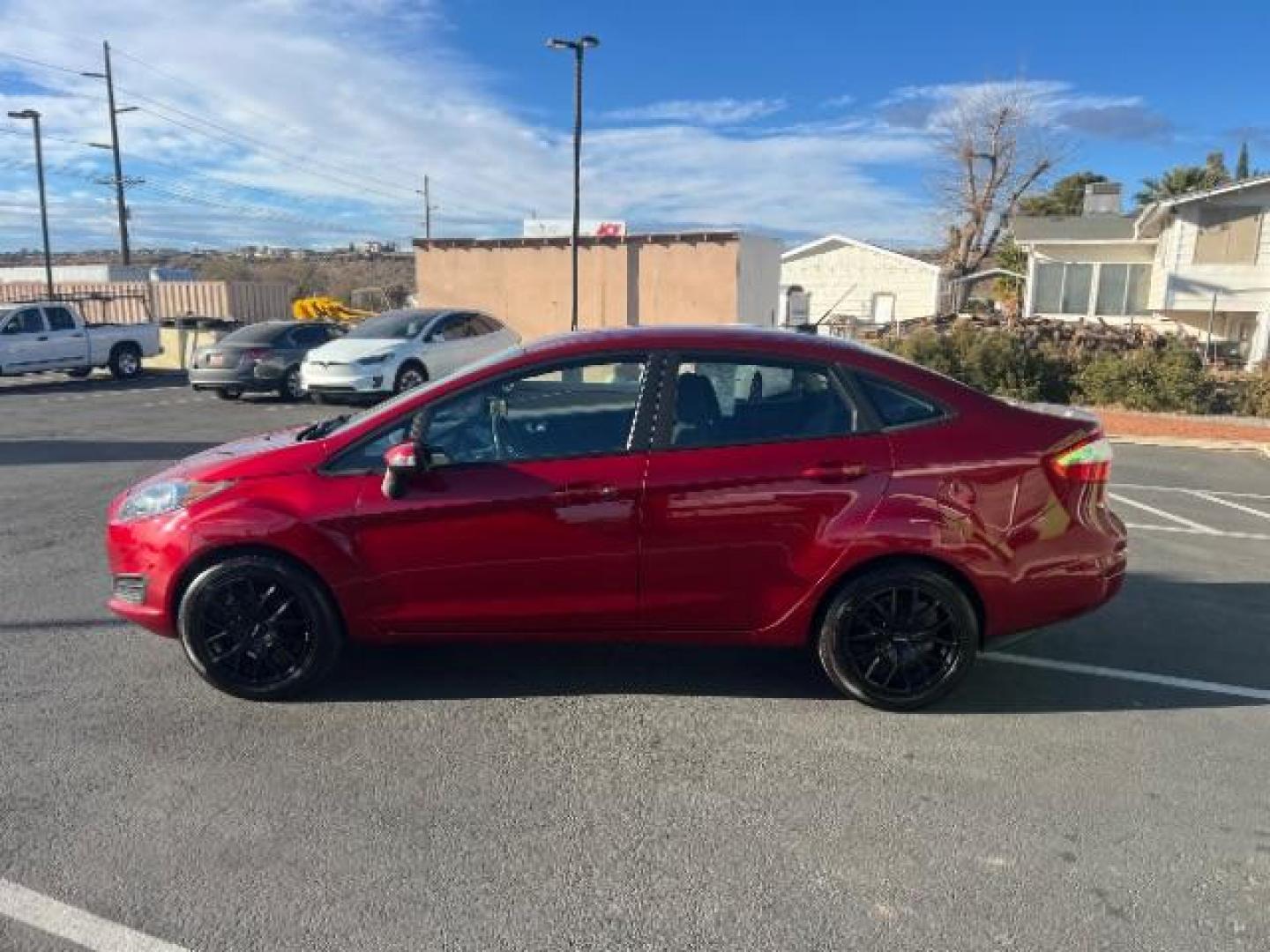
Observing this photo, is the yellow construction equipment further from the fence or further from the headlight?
the headlight

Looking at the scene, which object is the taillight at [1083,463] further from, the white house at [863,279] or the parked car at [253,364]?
the white house at [863,279]

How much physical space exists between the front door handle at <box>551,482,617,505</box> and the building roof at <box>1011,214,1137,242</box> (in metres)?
29.8

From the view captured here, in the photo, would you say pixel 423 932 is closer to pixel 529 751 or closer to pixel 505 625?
pixel 529 751

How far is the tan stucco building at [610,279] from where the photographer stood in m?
23.0

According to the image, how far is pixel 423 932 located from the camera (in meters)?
2.55

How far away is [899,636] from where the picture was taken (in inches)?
152

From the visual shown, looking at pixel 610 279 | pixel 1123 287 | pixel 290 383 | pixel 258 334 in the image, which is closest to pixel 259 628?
pixel 290 383

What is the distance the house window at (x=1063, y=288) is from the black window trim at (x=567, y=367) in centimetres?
2905

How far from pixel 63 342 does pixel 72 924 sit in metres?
20.5

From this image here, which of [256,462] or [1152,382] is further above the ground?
[256,462]

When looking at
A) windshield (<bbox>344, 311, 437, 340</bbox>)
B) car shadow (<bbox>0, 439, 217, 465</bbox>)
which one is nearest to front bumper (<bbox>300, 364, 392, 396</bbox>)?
windshield (<bbox>344, 311, 437, 340</bbox>)

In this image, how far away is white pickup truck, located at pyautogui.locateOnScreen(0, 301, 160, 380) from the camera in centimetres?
1866

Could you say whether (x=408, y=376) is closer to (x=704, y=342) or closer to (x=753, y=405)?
(x=704, y=342)

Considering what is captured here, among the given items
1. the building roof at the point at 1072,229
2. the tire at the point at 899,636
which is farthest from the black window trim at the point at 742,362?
the building roof at the point at 1072,229
